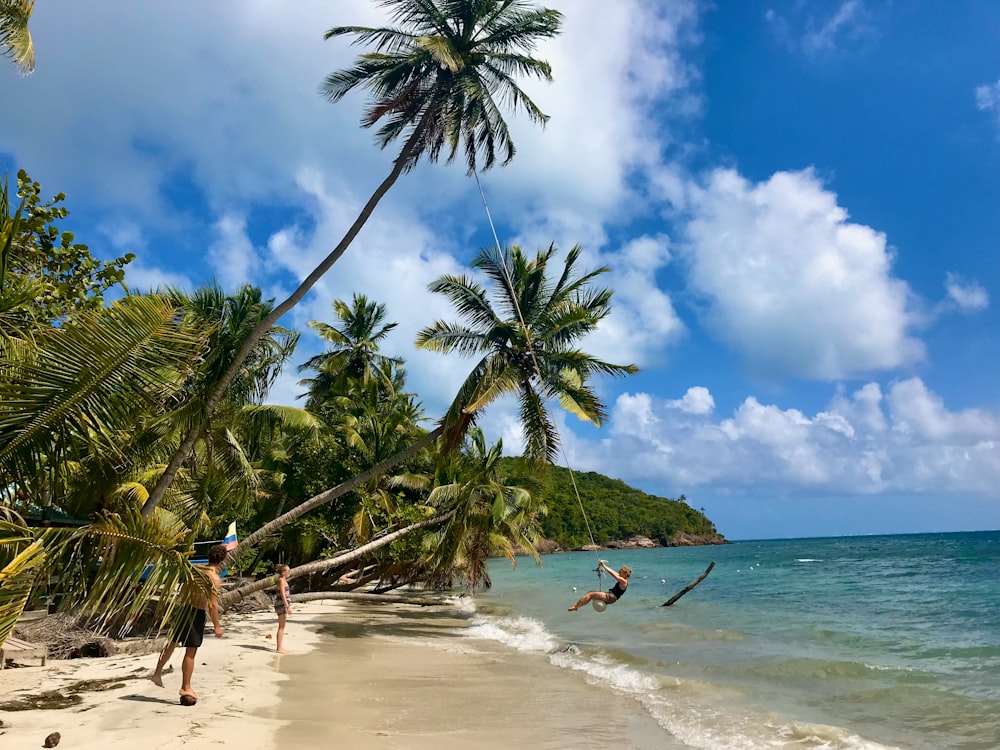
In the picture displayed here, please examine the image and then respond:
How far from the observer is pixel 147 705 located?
6.93 metres

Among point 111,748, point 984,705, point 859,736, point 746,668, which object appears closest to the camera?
point 111,748

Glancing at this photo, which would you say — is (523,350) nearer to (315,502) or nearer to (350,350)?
(315,502)

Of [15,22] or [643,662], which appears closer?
[15,22]

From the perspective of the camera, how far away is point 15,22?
7.47m

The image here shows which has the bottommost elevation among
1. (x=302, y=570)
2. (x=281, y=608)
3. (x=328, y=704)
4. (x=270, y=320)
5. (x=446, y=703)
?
(x=446, y=703)

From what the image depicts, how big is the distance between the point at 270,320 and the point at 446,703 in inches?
271

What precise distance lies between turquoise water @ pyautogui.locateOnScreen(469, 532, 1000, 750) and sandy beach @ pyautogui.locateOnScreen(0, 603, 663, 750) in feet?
3.36

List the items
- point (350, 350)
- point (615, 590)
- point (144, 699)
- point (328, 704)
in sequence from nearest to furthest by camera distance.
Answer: point (144, 699) → point (328, 704) → point (615, 590) → point (350, 350)

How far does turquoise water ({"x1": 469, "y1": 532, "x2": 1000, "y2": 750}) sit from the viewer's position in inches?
327

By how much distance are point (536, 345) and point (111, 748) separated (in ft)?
38.7

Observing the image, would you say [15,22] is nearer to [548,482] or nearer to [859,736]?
[859,736]

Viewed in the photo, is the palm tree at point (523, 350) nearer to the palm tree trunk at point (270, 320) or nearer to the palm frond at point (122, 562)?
the palm tree trunk at point (270, 320)

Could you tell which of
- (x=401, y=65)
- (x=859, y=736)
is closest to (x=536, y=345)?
(x=401, y=65)

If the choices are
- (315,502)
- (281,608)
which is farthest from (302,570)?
(281,608)
